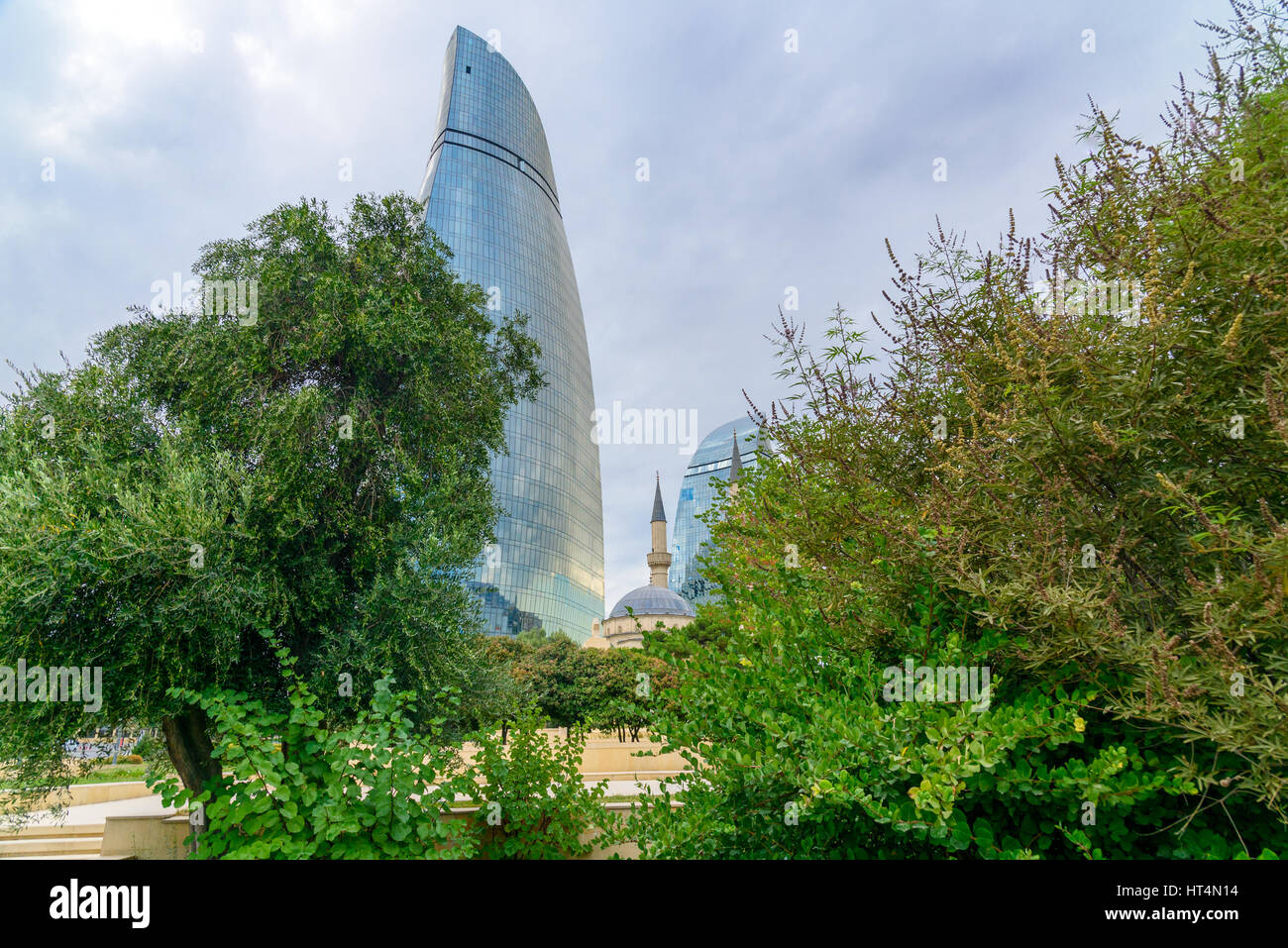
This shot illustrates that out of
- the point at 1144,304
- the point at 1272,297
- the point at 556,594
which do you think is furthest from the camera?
the point at 556,594

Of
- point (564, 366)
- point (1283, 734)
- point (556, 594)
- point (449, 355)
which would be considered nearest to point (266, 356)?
point (449, 355)

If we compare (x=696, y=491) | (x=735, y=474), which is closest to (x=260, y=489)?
(x=735, y=474)

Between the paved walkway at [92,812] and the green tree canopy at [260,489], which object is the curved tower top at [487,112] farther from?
the green tree canopy at [260,489]

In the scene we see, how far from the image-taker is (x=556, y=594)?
10094 centimetres

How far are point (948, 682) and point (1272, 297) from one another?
309 centimetres

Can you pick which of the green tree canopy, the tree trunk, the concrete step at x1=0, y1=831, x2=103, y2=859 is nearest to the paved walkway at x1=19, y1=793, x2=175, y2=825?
the concrete step at x1=0, y1=831, x2=103, y2=859

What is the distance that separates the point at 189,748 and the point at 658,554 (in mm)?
89685

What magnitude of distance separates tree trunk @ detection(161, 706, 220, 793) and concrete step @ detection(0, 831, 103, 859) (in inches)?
234

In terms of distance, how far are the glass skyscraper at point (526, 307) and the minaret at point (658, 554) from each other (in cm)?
1370

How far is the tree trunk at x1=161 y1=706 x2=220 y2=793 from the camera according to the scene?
9.87m

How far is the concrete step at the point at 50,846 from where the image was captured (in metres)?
13.6

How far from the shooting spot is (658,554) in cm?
9900
